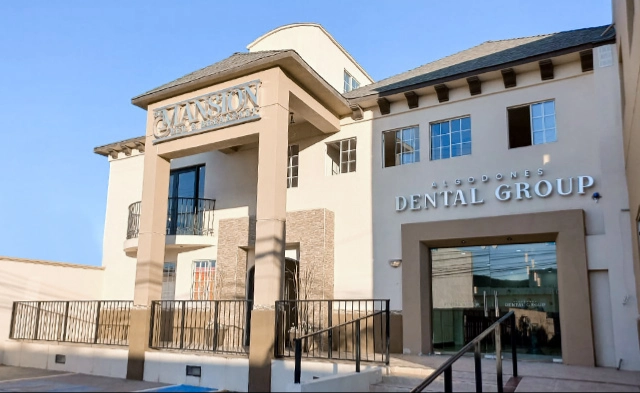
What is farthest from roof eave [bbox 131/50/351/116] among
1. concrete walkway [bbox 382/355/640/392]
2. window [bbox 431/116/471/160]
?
concrete walkway [bbox 382/355/640/392]

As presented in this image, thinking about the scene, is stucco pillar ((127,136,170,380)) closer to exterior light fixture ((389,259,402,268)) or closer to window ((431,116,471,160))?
exterior light fixture ((389,259,402,268))

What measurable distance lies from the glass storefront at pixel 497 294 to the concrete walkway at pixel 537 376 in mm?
798

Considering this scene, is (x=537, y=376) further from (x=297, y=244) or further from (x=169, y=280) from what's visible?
(x=169, y=280)

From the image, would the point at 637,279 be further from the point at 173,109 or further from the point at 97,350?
the point at 97,350

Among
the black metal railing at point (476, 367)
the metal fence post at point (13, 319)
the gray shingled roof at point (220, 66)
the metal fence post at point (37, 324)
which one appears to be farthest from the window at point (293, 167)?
the metal fence post at point (13, 319)

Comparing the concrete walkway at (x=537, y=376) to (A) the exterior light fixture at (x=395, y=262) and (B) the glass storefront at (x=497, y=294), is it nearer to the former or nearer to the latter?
(B) the glass storefront at (x=497, y=294)

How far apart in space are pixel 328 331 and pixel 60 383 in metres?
5.80

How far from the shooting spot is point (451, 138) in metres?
13.2

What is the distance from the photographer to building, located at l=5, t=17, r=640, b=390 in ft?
35.9

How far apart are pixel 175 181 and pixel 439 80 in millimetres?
9310

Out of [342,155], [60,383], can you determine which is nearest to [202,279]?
[60,383]

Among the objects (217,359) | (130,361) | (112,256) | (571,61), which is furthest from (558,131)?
(112,256)

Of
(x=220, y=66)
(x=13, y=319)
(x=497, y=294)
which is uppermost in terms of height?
(x=220, y=66)

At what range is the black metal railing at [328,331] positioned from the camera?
11320 millimetres
